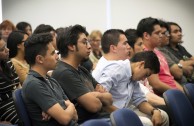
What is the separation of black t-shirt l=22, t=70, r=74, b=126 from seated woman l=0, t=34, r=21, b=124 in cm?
62

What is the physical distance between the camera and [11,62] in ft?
11.9

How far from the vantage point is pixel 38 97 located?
2457 millimetres

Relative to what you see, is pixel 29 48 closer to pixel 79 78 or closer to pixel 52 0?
pixel 79 78

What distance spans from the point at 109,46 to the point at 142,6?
440 centimetres

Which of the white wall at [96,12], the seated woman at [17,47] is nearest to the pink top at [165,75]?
the seated woman at [17,47]

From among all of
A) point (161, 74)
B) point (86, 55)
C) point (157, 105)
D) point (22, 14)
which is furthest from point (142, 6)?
point (86, 55)

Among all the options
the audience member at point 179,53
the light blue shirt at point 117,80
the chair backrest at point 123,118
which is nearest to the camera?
the chair backrest at point 123,118

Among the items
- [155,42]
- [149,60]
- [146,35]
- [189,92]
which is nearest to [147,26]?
[146,35]

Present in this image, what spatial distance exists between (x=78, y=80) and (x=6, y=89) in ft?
2.43

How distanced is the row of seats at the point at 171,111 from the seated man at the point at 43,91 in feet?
0.18

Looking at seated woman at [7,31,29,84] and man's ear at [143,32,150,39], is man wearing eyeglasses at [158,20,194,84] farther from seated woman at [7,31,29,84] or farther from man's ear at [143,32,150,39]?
seated woman at [7,31,29,84]

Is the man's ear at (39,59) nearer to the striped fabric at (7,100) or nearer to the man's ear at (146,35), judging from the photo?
the striped fabric at (7,100)

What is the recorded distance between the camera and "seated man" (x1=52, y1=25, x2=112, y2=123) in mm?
2812

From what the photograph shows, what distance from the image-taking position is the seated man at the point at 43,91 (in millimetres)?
2453
